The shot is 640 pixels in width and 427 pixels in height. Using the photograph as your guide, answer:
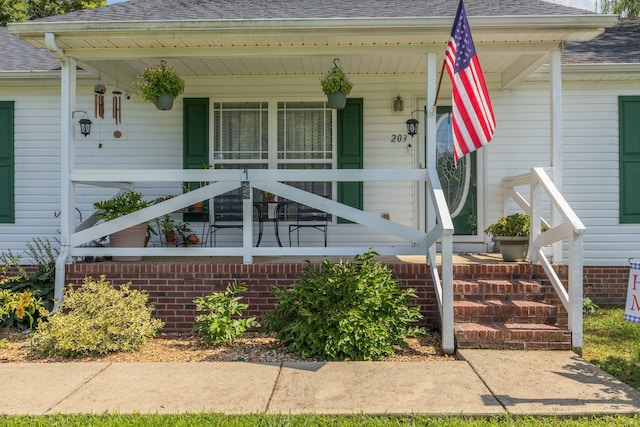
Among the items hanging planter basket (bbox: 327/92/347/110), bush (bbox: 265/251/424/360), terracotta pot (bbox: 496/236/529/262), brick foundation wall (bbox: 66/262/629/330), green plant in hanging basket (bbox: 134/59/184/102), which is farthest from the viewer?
hanging planter basket (bbox: 327/92/347/110)

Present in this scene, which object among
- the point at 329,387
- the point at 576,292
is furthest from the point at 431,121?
the point at 329,387

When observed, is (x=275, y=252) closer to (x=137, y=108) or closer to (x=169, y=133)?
(x=169, y=133)

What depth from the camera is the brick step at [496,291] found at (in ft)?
17.5

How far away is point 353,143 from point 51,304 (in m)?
4.35

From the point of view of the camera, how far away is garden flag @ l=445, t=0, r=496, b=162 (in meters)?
4.77

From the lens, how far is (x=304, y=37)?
221 inches

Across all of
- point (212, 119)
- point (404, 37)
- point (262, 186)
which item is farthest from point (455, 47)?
point (212, 119)

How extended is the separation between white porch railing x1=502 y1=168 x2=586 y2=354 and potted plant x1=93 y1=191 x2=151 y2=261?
4624 millimetres

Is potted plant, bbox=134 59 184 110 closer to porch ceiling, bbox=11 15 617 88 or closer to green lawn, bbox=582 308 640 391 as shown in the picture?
porch ceiling, bbox=11 15 617 88

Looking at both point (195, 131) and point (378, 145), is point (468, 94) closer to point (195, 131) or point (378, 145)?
point (378, 145)

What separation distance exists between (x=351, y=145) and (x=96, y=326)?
412cm

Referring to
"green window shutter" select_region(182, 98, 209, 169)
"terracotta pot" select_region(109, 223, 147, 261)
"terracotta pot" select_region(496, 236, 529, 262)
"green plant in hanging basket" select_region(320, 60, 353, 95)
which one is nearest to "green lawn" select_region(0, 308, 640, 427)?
"terracotta pot" select_region(496, 236, 529, 262)

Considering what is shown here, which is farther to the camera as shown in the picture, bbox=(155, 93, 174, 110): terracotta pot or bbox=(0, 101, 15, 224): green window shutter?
bbox=(0, 101, 15, 224): green window shutter

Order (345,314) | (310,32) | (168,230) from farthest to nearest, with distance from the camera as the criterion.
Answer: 1. (168,230)
2. (310,32)
3. (345,314)
